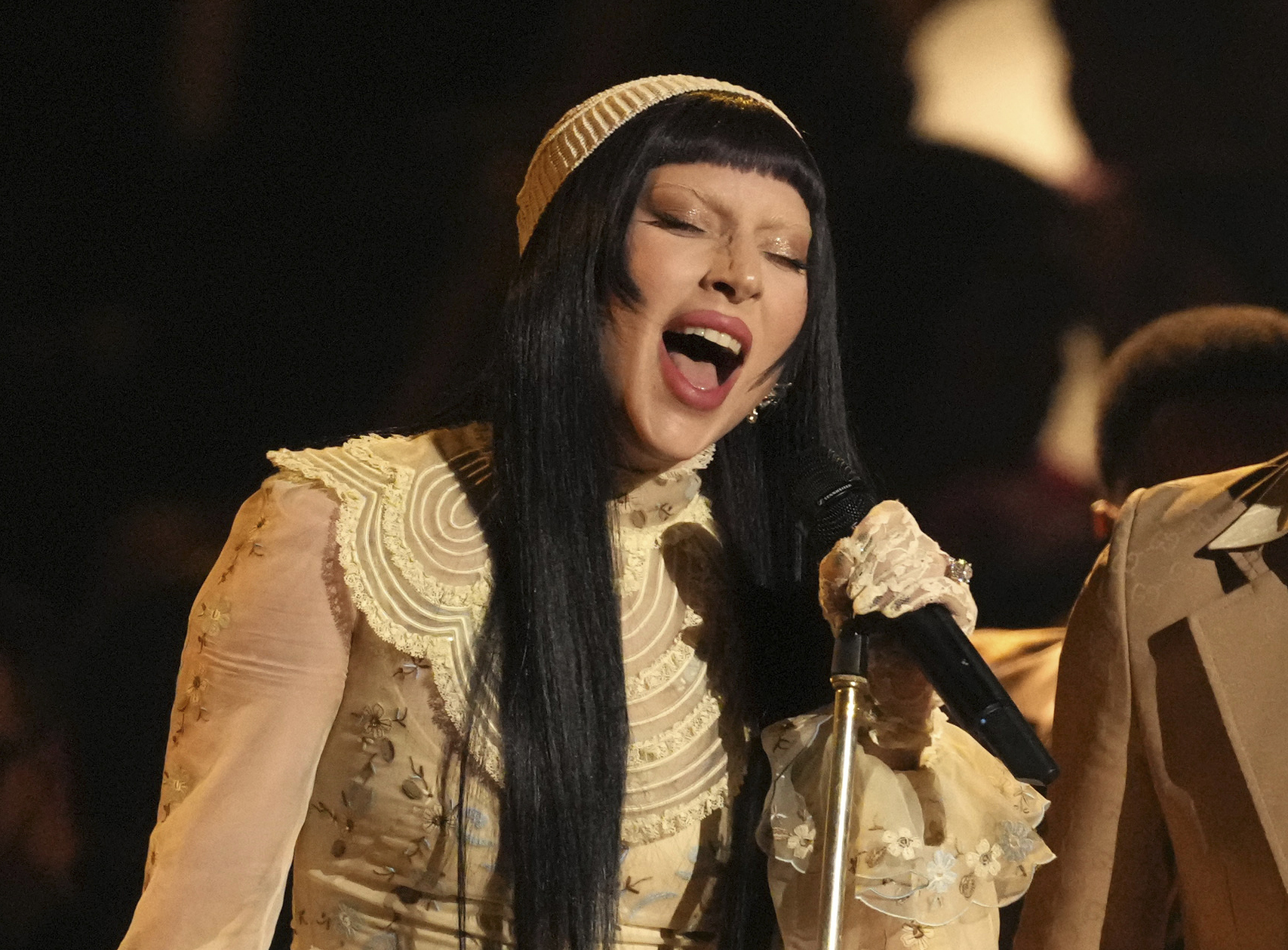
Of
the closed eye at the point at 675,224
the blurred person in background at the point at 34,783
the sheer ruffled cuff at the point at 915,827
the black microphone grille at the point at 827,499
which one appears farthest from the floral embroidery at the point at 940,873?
the blurred person in background at the point at 34,783

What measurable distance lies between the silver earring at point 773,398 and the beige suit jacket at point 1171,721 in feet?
1.11

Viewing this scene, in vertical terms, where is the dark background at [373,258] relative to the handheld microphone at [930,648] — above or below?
above

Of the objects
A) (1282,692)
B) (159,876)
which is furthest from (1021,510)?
(159,876)

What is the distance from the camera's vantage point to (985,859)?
1.07 m

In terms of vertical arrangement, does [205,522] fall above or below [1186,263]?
below

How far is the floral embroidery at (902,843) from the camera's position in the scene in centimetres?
106

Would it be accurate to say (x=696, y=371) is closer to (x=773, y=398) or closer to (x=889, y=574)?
(x=773, y=398)

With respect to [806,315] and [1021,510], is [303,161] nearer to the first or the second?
[806,315]

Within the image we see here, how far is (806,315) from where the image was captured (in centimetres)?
127

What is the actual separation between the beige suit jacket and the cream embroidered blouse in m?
0.15

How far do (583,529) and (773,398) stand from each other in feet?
0.82

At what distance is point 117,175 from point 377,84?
13.9 inches

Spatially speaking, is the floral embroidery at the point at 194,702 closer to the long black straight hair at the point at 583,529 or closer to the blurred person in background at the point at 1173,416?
the long black straight hair at the point at 583,529

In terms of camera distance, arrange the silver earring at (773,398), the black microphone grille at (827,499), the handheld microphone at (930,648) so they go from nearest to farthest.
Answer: the handheld microphone at (930,648) < the black microphone grille at (827,499) < the silver earring at (773,398)
